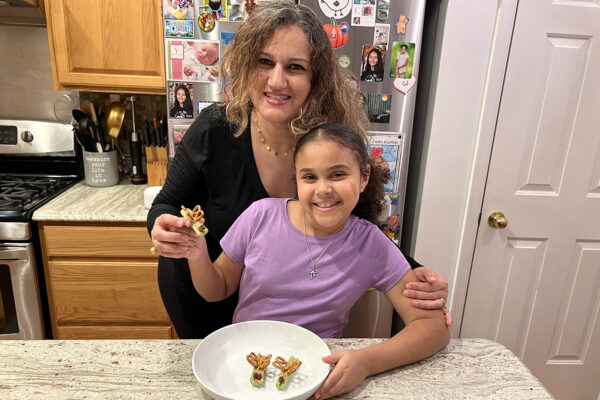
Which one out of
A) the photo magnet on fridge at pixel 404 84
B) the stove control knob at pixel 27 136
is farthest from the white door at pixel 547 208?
the stove control knob at pixel 27 136

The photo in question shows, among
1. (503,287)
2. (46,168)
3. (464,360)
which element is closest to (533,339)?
(503,287)

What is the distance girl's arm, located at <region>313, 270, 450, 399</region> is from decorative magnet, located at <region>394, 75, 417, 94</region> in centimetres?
105

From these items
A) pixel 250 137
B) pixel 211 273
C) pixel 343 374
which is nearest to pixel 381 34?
pixel 250 137

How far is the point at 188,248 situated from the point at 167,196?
1.25ft

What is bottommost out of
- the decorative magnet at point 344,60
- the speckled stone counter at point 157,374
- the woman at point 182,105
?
the speckled stone counter at point 157,374

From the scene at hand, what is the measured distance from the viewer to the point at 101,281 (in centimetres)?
200

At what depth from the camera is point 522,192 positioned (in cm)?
192

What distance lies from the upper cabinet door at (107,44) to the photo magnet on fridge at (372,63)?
1.00 meters

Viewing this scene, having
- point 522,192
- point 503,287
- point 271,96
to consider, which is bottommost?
point 503,287

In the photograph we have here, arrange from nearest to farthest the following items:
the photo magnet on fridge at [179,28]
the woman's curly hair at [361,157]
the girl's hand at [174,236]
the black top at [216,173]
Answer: the girl's hand at [174,236], the woman's curly hair at [361,157], the black top at [216,173], the photo magnet on fridge at [179,28]

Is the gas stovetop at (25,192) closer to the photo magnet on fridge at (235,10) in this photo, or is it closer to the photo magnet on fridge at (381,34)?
the photo magnet on fridge at (235,10)

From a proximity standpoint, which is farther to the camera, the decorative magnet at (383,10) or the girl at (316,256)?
the decorative magnet at (383,10)

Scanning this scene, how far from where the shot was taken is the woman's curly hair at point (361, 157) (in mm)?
994

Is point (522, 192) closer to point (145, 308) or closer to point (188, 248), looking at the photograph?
point (188, 248)
